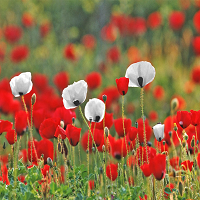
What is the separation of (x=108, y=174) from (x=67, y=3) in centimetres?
803

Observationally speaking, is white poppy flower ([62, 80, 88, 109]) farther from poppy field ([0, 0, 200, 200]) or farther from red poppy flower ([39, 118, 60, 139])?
red poppy flower ([39, 118, 60, 139])

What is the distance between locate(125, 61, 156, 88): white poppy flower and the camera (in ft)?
4.61

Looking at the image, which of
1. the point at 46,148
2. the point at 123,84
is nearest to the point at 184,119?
the point at 123,84

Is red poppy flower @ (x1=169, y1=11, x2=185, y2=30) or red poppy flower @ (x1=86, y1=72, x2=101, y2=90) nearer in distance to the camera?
red poppy flower @ (x1=86, y1=72, x2=101, y2=90)

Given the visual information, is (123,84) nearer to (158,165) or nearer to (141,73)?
(141,73)

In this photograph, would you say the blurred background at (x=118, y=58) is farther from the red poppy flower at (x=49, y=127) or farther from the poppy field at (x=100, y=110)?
the red poppy flower at (x=49, y=127)

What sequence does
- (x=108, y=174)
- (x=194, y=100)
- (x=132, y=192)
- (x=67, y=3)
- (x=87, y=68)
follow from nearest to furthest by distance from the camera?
(x=132, y=192), (x=108, y=174), (x=194, y=100), (x=87, y=68), (x=67, y=3)

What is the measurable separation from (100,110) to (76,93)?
110mm

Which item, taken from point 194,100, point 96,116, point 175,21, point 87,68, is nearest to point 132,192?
point 96,116

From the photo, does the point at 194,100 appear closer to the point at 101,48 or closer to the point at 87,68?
the point at 87,68

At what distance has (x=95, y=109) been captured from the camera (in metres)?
1.42

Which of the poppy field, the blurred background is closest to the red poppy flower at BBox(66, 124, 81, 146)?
the poppy field

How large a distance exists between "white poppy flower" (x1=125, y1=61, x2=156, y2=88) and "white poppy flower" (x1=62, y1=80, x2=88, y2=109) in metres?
0.17

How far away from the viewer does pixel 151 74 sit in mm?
1407
